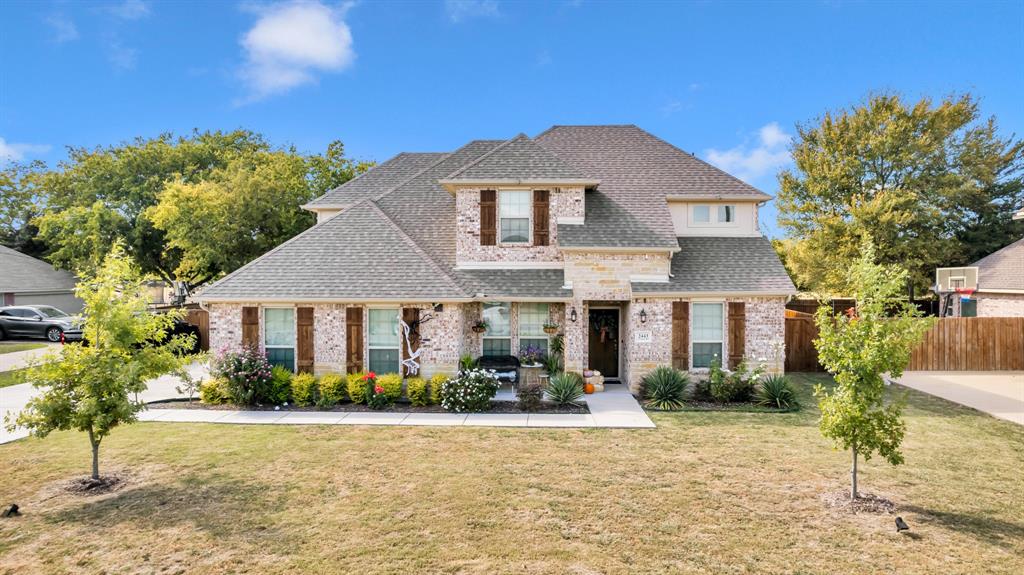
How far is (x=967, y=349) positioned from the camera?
1833 cm

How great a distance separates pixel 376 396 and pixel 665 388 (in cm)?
728

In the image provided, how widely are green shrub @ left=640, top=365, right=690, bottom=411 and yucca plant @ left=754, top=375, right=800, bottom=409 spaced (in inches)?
75.2

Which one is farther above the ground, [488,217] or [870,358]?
[488,217]

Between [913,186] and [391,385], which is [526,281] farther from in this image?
[913,186]

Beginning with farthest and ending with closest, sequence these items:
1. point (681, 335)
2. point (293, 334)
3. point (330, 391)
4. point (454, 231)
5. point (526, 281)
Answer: point (454, 231) → point (526, 281) → point (681, 335) → point (293, 334) → point (330, 391)

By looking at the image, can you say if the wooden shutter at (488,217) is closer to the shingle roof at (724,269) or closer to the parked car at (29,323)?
the shingle roof at (724,269)

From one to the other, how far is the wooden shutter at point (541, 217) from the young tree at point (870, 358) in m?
8.57

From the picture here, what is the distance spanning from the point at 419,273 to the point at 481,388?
366 cm

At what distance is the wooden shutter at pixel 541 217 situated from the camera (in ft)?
48.5

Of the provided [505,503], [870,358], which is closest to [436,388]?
[505,503]

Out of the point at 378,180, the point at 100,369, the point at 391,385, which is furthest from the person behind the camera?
the point at 378,180

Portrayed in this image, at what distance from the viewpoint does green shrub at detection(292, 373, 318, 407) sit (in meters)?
12.7

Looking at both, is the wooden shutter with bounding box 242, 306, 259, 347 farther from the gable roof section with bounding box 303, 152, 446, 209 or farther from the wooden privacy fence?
the wooden privacy fence

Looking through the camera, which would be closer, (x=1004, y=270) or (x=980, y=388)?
(x=980, y=388)
